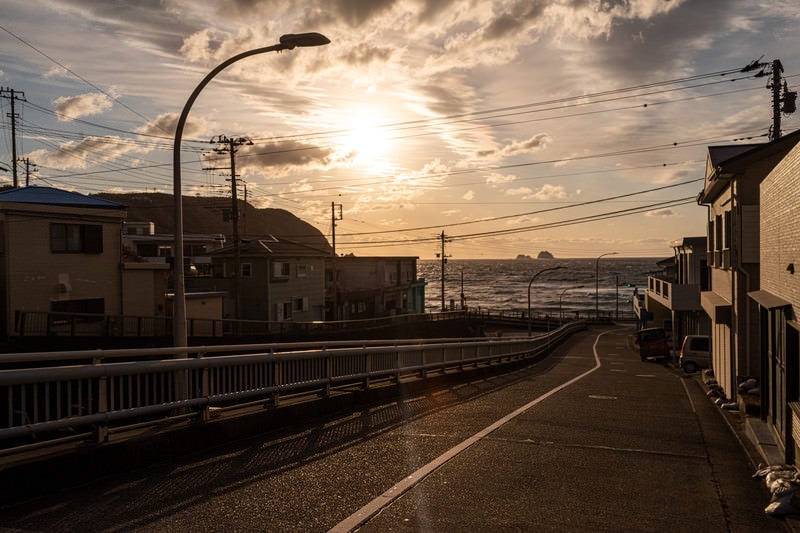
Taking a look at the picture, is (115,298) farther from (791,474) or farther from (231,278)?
(791,474)

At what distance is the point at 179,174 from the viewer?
38.9 feet

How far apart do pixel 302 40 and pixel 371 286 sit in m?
57.6

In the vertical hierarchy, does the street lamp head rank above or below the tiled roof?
above

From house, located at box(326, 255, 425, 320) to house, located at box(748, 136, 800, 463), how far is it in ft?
165

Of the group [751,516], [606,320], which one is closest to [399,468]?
[751,516]

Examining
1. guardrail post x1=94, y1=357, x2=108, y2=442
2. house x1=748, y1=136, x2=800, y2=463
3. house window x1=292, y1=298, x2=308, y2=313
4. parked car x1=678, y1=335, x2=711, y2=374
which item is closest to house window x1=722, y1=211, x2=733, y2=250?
house x1=748, y1=136, x2=800, y2=463

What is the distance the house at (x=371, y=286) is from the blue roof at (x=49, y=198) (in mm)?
30333

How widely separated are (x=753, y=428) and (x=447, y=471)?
21.4 ft

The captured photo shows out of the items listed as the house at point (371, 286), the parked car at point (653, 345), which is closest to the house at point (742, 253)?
the parked car at point (653, 345)

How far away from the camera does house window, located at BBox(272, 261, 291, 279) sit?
47.2 metres

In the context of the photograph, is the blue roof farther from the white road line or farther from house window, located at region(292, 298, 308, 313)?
the white road line

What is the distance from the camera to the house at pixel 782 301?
8.73m

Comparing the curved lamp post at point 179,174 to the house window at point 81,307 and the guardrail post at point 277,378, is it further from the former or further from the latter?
the house window at point 81,307

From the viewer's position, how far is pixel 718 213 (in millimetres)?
22891
